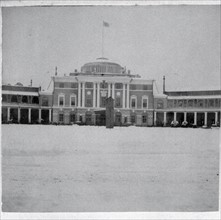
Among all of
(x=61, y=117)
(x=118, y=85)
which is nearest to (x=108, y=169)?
(x=61, y=117)

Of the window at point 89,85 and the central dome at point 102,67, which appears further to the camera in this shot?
the window at point 89,85

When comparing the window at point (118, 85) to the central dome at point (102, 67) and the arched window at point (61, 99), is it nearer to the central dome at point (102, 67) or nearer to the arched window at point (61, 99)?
the central dome at point (102, 67)

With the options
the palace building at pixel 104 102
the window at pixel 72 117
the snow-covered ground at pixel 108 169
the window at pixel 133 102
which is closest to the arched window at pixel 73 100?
the palace building at pixel 104 102

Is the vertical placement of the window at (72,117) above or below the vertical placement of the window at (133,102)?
below

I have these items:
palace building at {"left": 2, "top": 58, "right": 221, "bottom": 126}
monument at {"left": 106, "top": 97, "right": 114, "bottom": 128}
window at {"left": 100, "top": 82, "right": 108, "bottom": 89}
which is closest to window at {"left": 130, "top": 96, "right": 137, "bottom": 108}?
palace building at {"left": 2, "top": 58, "right": 221, "bottom": 126}

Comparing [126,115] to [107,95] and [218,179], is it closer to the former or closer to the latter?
[107,95]

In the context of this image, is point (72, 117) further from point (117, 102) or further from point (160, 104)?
point (160, 104)
